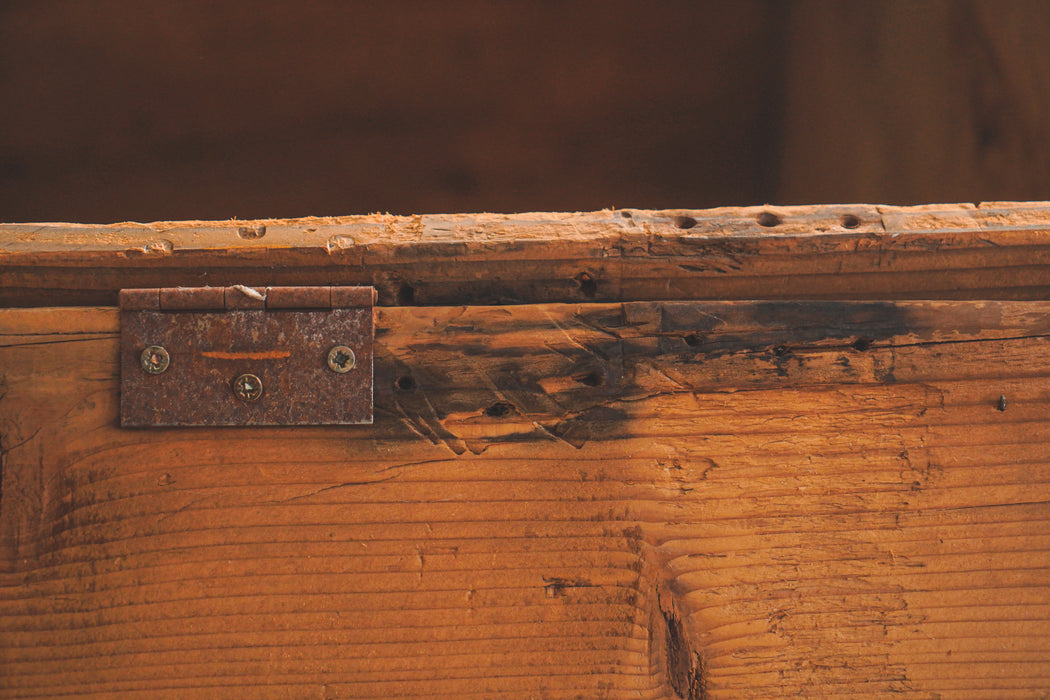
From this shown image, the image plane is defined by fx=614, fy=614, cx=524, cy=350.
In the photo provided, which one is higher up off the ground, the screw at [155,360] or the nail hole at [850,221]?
the nail hole at [850,221]

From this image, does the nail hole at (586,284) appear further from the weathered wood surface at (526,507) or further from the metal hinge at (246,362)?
the metal hinge at (246,362)

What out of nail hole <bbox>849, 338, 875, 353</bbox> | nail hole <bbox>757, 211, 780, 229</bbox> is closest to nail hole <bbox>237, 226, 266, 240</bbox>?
nail hole <bbox>757, 211, 780, 229</bbox>

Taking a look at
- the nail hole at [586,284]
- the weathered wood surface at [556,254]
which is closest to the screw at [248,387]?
the weathered wood surface at [556,254]

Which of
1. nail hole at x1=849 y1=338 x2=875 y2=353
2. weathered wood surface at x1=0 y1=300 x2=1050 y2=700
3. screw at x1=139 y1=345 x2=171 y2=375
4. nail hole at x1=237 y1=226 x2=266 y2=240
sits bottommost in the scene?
weathered wood surface at x1=0 y1=300 x2=1050 y2=700

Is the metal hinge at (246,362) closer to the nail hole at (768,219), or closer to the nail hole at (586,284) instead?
the nail hole at (586,284)

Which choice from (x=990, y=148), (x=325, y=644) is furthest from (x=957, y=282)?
(x=325, y=644)

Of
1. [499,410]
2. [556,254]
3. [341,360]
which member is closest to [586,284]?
[556,254]

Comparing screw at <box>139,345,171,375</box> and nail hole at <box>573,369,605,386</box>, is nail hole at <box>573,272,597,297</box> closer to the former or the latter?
nail hole at <box>573,369,605,386</box>

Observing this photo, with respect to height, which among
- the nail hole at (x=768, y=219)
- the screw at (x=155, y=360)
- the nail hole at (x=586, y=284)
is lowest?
the screw at (x=155, y=360)
